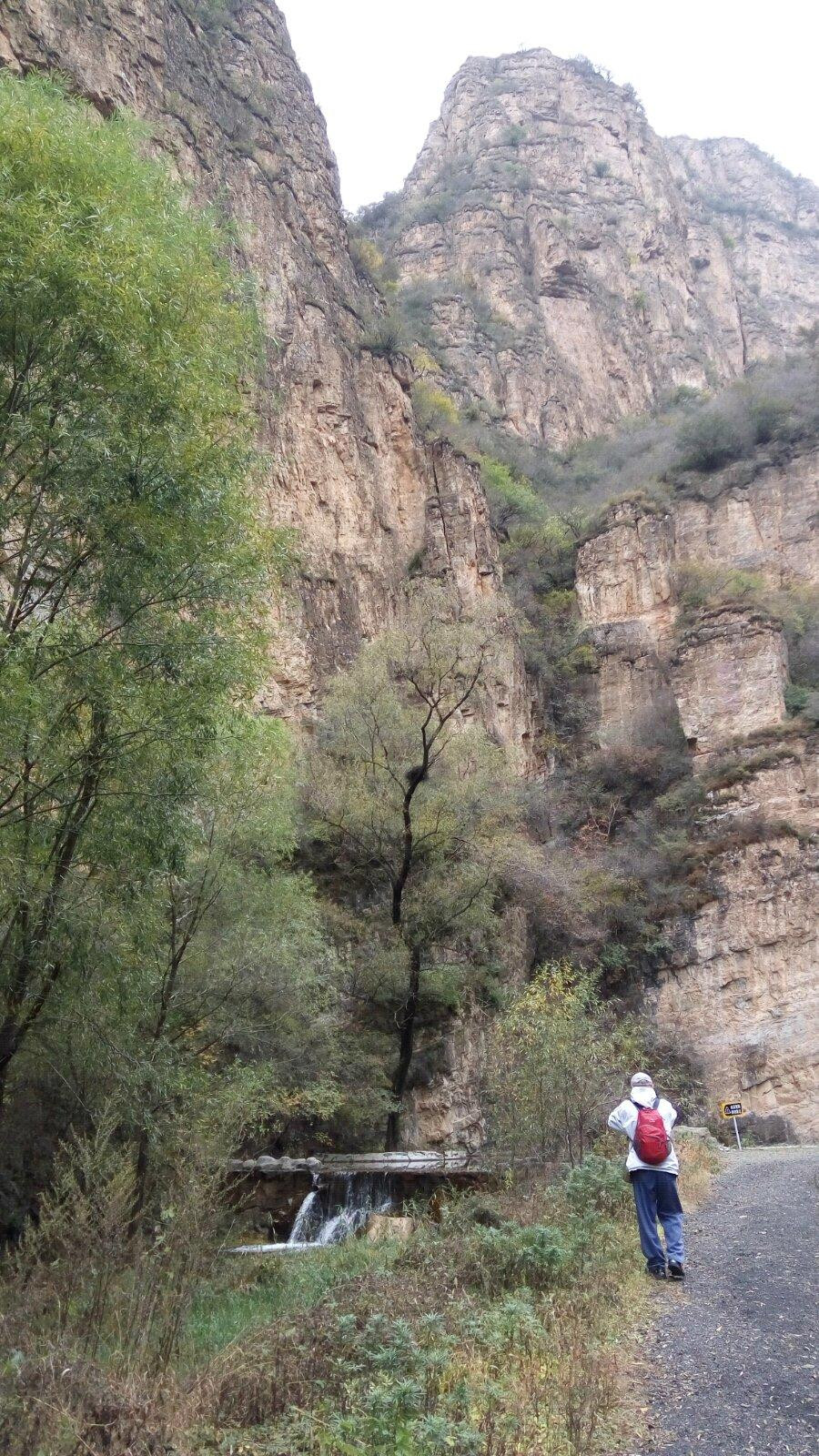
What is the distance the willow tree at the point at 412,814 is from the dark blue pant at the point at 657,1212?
10030mm

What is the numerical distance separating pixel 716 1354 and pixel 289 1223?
30.9 ft

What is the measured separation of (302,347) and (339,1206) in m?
24.7

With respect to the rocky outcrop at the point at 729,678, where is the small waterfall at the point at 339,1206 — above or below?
below

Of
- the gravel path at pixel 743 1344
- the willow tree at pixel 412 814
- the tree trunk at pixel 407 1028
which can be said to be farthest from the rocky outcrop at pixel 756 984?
the gravel path at pixel 743 1344

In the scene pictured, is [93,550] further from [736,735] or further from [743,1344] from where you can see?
[736,735]

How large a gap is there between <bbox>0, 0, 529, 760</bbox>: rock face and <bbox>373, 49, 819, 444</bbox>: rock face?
657 inches

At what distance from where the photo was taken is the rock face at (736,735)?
963 inches

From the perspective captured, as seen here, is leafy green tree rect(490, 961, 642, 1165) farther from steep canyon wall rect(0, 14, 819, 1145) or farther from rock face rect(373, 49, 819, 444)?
rock face rect(373, 49, 819, 444)

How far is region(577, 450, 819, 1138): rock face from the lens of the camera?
24.5 metres

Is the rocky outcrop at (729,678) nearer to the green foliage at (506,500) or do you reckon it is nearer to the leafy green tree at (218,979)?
the green foliage at (506,500)

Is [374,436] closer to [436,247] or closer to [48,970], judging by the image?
[48,970]

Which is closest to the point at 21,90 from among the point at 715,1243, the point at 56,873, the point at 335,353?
the point at 56,873

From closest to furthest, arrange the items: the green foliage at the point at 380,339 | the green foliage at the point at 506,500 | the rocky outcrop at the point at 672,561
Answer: the green foliage at the point at 380,339 < the rocky outcrop at the point at 672,561 < the green foliage at the point at 506,500

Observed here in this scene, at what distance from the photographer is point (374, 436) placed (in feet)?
103
